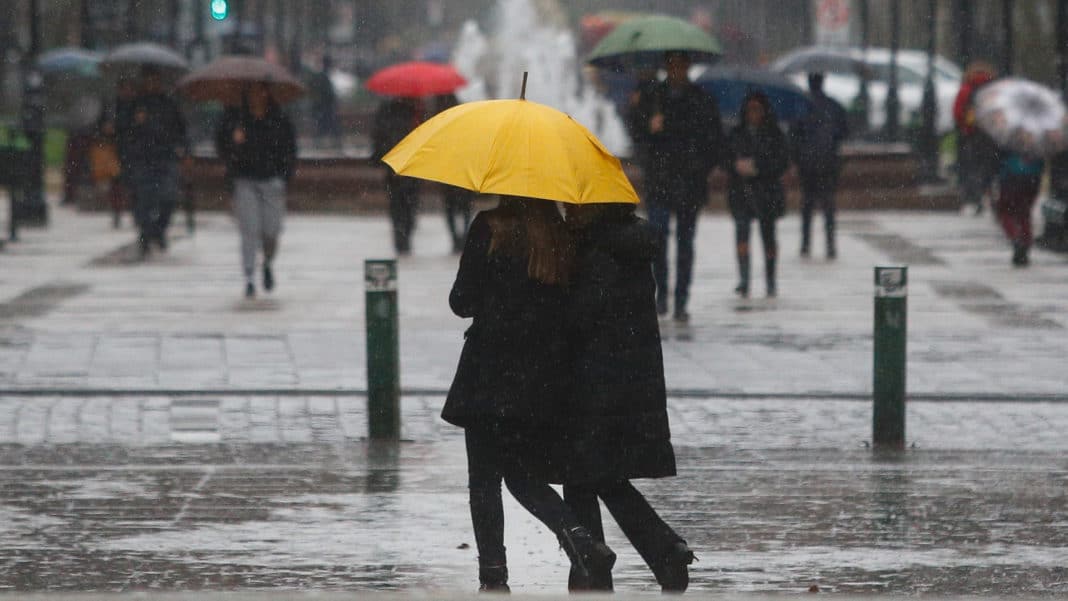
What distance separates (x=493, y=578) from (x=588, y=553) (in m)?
0.44

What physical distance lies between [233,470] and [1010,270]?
1057 cm

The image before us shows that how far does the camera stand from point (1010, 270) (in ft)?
59.9

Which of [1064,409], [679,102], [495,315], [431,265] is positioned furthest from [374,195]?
[495,315]

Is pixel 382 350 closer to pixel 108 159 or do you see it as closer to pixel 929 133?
pixel 108 159

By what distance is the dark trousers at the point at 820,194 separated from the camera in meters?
19.4

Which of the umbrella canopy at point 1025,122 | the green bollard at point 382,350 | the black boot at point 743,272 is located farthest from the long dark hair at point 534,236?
the umbrella canopy at point 1025,122

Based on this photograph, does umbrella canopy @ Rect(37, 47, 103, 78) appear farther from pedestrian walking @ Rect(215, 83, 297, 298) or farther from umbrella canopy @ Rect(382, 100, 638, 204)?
umbrella canopy @ Rect(382, 100, 638, 204)

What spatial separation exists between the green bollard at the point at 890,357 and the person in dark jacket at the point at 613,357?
3.78 m

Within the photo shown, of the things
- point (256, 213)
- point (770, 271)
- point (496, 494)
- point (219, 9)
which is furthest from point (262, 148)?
point (496, 494)

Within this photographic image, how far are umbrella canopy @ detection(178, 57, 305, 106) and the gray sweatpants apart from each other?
2.84ft

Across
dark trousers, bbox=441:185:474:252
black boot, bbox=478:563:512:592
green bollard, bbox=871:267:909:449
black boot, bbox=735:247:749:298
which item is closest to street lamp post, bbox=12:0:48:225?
dark trousers, bbox=441:185:474:252

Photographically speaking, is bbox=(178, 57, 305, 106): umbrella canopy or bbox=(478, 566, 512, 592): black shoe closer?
bbox=(478, 566, 512, 592): black shoe

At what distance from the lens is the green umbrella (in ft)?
50.9

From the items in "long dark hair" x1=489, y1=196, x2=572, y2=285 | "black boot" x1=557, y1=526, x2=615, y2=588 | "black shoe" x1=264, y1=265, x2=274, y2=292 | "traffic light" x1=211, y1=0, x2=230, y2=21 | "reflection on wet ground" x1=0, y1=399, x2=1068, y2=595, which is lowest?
"black shoe" x1=264, y1=265, x2=274, y2=292
